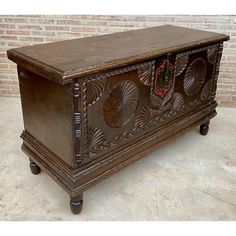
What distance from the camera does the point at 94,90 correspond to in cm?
189

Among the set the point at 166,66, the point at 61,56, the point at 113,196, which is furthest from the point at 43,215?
the point at 166,66

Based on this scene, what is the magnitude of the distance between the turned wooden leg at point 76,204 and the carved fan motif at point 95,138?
0.33 metres

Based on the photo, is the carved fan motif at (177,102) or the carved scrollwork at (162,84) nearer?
the carved scrollwork at (162,84)

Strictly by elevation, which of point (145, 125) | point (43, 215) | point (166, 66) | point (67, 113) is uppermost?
point (166, 66)

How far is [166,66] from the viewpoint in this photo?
7.59ft

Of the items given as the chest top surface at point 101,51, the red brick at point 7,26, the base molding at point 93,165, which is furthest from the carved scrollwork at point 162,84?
the red brick at point 7,26

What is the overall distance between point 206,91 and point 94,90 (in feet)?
4.60

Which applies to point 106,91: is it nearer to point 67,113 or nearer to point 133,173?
point 67,113

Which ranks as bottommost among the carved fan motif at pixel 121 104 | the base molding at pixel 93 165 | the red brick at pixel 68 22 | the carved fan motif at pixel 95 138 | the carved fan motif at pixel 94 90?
the base molding at pixel 93 165

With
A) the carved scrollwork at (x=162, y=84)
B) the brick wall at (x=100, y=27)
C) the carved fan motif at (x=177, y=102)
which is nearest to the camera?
the carved scrollwork at (x=162, y=84)

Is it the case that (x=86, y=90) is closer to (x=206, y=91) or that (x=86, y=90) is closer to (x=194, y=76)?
(x=194, y=76)

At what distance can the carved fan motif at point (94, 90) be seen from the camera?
1.86 m

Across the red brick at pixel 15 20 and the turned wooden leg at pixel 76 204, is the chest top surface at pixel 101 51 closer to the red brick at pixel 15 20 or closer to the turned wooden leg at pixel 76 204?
the turned wooden leg at pixel 76 204

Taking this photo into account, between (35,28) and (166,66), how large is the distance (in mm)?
1986
